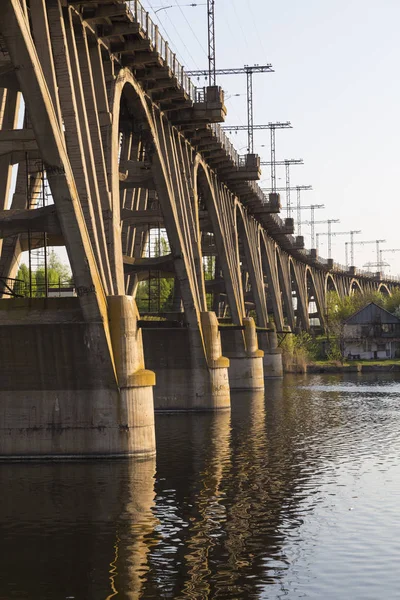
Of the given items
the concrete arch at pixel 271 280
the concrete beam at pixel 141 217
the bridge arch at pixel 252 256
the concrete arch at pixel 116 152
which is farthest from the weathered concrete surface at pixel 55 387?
the concrete arch at pixel 271 280

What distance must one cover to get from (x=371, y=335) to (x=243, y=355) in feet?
175

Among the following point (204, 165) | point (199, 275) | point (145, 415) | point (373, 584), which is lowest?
point (373, 584)

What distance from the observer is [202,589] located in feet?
70.3

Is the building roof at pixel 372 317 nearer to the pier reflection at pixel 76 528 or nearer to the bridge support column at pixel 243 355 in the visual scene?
the bridge support column at pixel 243 355

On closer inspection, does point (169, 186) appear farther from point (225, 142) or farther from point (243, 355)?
point (243, 355)

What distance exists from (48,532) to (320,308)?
522 ft

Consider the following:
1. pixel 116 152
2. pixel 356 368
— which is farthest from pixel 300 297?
pixel 116 152

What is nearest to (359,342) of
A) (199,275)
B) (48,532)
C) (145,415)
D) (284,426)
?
(199,275)

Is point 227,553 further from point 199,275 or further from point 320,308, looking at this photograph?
point 320,308

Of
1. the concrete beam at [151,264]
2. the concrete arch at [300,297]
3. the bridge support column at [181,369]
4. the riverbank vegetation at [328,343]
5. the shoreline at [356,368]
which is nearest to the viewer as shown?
the concrete beam at [151,264]

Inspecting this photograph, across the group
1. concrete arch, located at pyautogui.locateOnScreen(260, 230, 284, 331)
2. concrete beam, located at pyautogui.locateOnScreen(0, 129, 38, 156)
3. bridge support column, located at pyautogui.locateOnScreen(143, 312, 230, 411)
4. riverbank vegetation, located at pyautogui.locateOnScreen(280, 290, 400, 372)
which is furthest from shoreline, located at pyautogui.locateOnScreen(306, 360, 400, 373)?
concrete beam, located at pyautogui.locateOnScreen(0, 129, 38, 156)

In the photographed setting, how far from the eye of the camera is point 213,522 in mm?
28031

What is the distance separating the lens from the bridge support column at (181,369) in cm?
6044

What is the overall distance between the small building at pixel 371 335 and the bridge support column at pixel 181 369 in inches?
2801
